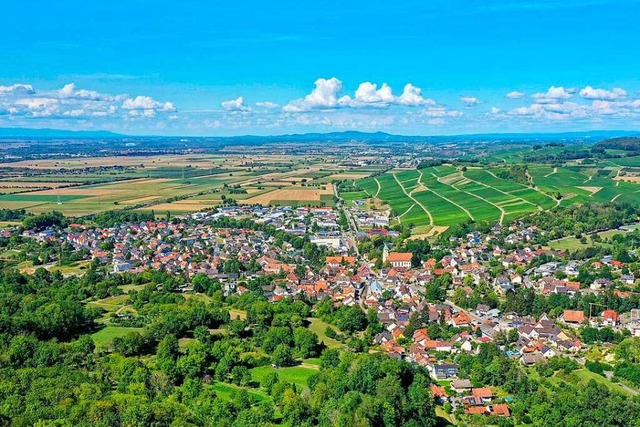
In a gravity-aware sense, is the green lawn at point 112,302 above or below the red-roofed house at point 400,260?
below

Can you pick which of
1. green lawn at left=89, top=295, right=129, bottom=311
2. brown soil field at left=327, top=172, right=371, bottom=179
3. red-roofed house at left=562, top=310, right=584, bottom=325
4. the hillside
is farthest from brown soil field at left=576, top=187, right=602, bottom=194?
green lawn at left=89, top=295, right=129, bottom=311

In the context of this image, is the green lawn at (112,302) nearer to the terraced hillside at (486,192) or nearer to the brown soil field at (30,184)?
the terraced hillside at (486,192)

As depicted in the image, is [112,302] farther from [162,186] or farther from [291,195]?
A: [162,186]

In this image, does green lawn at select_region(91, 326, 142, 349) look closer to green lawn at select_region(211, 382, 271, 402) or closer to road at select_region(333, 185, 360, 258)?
green lawn at select_region(211, 382, 271, 402)

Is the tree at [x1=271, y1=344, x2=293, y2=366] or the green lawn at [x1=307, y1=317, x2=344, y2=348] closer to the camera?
the tree at [x1=271, y1=344, x2=293, y2=366]

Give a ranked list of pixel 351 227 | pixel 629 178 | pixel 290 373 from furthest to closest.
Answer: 1. pixel 629 178
2. pixel 351 227
3. pixel 290 373

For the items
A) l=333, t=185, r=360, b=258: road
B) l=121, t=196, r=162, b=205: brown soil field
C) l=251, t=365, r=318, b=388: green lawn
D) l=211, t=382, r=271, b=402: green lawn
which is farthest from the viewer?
l=121, t=196, r=162, b=205: brown soil field

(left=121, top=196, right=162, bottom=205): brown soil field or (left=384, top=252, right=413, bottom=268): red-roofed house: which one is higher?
(left=121, top=196, right=162, bottom=205): brown soil field

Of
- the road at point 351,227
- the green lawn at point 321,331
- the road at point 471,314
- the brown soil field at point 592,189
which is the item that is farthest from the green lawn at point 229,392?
the brown soil field at point 592,189

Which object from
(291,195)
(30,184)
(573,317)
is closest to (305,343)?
(573,317)
